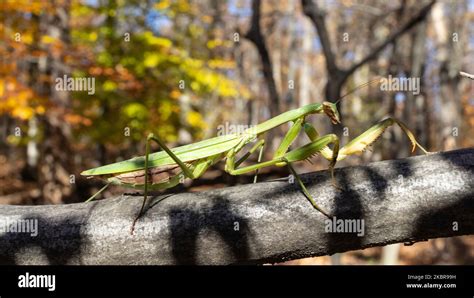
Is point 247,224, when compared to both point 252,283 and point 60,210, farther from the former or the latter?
point 60,210

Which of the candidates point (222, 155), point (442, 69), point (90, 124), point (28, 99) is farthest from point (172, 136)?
point (222, 155)

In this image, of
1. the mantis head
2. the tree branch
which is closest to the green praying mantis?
the mantis head

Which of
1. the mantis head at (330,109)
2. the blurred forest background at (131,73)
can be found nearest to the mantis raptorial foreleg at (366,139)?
the mantis head at (330,109)

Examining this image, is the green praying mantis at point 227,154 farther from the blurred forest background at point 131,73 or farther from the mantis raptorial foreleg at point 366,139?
the blurred forest background at point 131,73

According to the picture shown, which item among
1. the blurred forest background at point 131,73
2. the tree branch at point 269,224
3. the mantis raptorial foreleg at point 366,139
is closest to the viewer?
the tree branch at point 269,224

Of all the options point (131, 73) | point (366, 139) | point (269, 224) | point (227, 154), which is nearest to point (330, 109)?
point (366, 139)

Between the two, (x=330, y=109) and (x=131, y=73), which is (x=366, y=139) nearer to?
(x=330, y=109)

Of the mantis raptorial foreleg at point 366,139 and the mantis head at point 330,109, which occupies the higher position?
the mantis head at point 330,109
